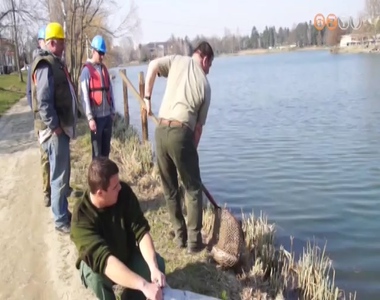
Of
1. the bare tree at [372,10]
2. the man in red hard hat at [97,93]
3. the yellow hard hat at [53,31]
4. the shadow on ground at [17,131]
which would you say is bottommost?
the shadow on ground at [17,131]

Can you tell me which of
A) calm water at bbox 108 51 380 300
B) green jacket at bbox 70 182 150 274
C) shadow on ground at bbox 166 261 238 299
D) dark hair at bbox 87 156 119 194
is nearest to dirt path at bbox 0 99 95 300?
shadow on ground at bbox 166 261 238 299

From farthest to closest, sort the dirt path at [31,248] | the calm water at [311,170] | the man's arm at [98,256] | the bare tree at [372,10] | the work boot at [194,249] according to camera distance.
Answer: the bare tree at [372,10]
the calm water at [311,170]
the work boot at [194,249]
the dirt path at [31,248]
the man's arm at [98,256]

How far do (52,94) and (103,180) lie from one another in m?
2.15

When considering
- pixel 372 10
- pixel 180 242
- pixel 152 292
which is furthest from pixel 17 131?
pixel 372 10

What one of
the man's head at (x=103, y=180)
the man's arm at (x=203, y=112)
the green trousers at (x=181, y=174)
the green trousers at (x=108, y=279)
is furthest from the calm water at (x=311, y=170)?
the man's head at (x=103, y=180)

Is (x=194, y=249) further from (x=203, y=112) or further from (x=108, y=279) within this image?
(x=108, y=279)

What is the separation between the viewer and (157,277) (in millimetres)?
3441

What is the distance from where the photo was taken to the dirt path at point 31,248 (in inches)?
179

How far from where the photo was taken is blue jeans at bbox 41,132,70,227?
543cm

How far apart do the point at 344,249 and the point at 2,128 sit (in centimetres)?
1033

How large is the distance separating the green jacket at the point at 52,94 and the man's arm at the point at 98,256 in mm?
1877

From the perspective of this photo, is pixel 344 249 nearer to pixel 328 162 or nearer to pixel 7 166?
pixel 328 162

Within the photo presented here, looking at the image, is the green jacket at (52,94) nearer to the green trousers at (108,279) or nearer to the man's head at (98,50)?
the man's head at (98,50)

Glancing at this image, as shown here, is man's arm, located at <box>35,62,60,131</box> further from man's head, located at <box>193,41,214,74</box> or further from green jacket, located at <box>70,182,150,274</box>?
green jacket, located at <box>70,182,150,274</box>
